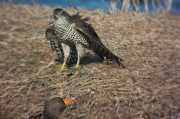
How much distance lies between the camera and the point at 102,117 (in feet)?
15.0

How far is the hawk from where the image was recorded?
5297 millimetres

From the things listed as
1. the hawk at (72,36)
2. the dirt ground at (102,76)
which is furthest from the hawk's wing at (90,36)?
the dirt ground at (102,76)

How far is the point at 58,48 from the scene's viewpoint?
19.4 ft

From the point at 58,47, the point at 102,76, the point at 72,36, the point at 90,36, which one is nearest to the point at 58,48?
the point at 58,47

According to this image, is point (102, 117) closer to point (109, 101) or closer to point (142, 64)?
point (109, 101)

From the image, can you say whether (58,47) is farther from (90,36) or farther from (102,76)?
(102,76)

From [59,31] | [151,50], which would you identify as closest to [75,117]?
[59,31]

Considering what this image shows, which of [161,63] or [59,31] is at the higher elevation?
[59,31]

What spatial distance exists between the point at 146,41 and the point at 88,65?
6.35 feet

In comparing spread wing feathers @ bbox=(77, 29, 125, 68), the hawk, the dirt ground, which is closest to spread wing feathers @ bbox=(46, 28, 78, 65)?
the hawk

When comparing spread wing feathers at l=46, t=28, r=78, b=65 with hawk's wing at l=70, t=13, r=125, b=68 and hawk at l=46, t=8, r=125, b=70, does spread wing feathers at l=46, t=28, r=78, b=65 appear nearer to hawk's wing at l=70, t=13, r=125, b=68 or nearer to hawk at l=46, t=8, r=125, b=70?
hawk at l=46, t=8, r=125, b=70

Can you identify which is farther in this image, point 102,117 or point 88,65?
point 88,65

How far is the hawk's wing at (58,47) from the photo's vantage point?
18.5ft

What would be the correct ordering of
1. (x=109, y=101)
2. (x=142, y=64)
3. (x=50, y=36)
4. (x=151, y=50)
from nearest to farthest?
(x=109, y=101)
(x=50, y=36)
(x=142, y=64)
(x=151, y=50)
